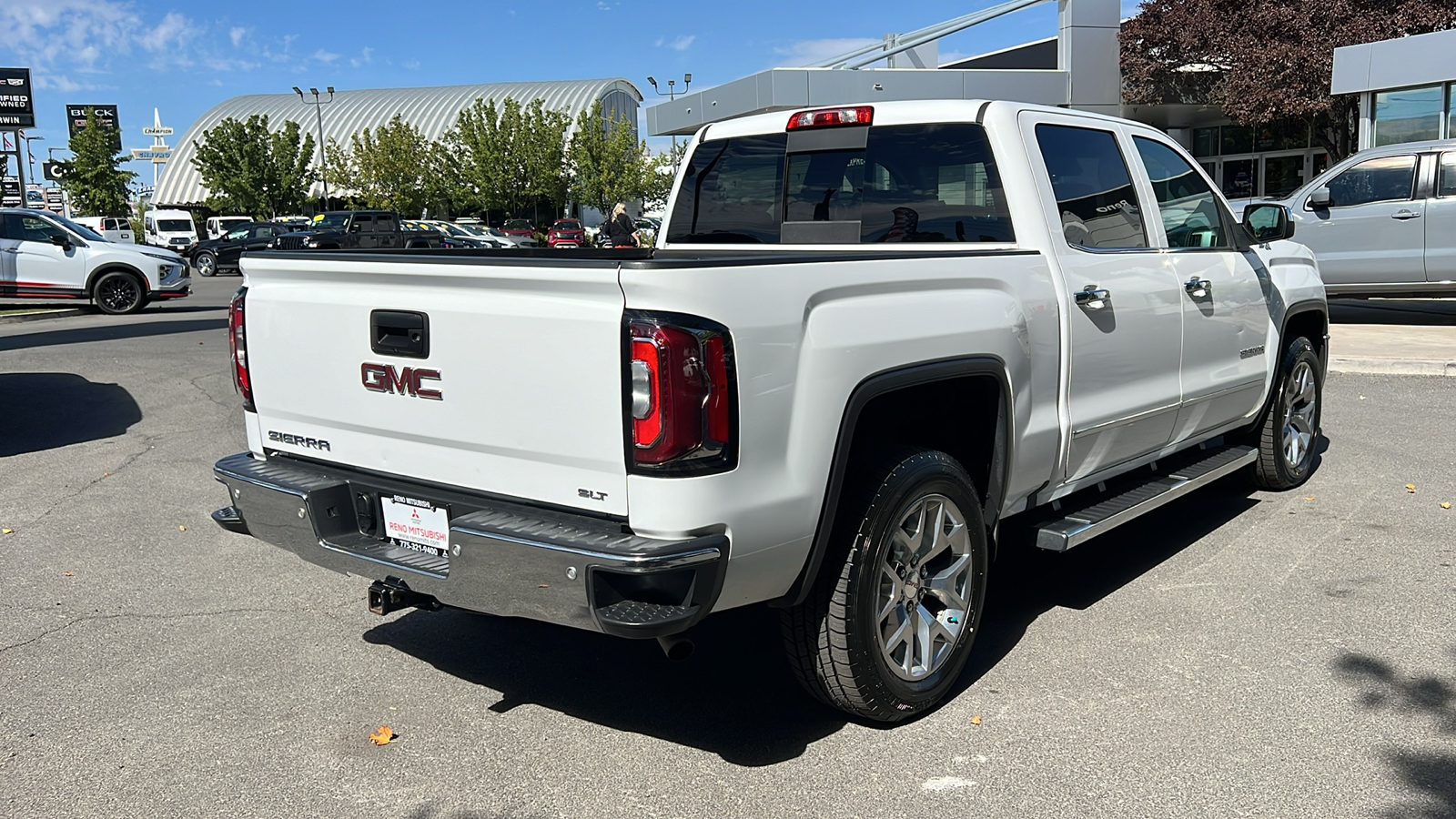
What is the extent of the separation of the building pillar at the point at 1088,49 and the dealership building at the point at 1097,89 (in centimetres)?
2

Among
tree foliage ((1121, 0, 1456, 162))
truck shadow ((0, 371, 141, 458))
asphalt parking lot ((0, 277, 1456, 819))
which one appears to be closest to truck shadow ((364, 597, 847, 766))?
asphalt parking lot ((0, 277, 1456, 819))

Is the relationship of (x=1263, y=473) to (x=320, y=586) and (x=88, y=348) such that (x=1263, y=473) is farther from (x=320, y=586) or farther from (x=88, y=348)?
(x=88, y=348)

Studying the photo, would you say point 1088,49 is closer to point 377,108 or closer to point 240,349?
point 240,349

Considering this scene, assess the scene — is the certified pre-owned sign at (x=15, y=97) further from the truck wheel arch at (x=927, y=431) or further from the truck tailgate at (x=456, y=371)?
the truck wheel arch at (x=927, y=431)

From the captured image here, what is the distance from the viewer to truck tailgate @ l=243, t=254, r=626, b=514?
9.98 feet

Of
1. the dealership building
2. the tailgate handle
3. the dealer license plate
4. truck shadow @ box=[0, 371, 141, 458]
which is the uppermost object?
the dealership building

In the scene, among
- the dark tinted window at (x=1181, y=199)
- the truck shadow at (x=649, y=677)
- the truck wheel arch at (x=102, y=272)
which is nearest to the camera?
the truck shadow at (x=649, y=677)

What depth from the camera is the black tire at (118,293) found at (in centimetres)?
1872

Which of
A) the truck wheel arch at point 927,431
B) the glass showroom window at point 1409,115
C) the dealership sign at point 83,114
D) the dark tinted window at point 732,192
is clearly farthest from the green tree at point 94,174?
the truck wheel arch at point 927,431

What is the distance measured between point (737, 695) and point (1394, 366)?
902 cm

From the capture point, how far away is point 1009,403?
3.93 metres

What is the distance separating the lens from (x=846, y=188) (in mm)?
4902

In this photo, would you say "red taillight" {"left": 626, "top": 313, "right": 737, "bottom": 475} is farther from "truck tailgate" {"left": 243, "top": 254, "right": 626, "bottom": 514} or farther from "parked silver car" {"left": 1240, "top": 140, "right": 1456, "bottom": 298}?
"parked silver car" {"left": 1240, "top": 140, "right": 1456, "bottom": 298}

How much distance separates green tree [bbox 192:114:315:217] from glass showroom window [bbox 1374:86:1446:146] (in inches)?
2396
